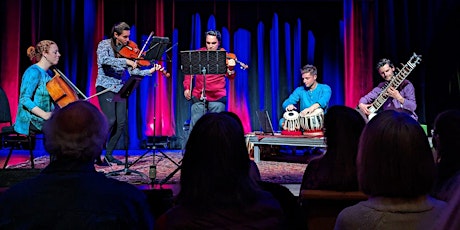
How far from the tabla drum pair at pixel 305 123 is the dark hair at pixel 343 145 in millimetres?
4422

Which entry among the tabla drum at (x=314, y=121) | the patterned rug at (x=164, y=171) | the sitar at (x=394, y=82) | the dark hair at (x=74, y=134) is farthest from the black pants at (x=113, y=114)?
the dark hair at (x=74, y=134)

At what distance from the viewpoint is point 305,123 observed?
267 inches

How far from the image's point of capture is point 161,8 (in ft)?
27.6

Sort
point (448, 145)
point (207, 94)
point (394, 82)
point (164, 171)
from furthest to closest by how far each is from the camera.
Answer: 1. point (394, 82)
2. point (207, 94)
3. point (164, 171)
4. point (448, 145)

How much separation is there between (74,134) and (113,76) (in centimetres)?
398

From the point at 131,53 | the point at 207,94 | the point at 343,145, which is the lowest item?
the point at 343,145

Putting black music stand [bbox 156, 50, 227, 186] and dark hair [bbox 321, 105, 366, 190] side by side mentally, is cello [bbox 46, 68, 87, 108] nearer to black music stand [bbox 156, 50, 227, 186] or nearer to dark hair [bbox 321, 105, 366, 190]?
black music stand [bbox 156, 50, 227, 186]

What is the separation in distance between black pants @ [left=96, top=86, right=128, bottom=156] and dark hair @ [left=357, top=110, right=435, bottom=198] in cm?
425

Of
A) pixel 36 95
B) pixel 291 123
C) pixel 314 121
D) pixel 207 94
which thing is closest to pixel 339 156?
pixel 36 95

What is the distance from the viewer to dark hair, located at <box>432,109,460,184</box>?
1.80 meters

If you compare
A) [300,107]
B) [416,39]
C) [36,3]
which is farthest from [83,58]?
[416,39]

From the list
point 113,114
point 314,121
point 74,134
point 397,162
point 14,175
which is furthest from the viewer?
point 314,121

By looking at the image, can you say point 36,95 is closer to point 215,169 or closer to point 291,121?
→ point 291,121

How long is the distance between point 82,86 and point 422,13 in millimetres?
6322
